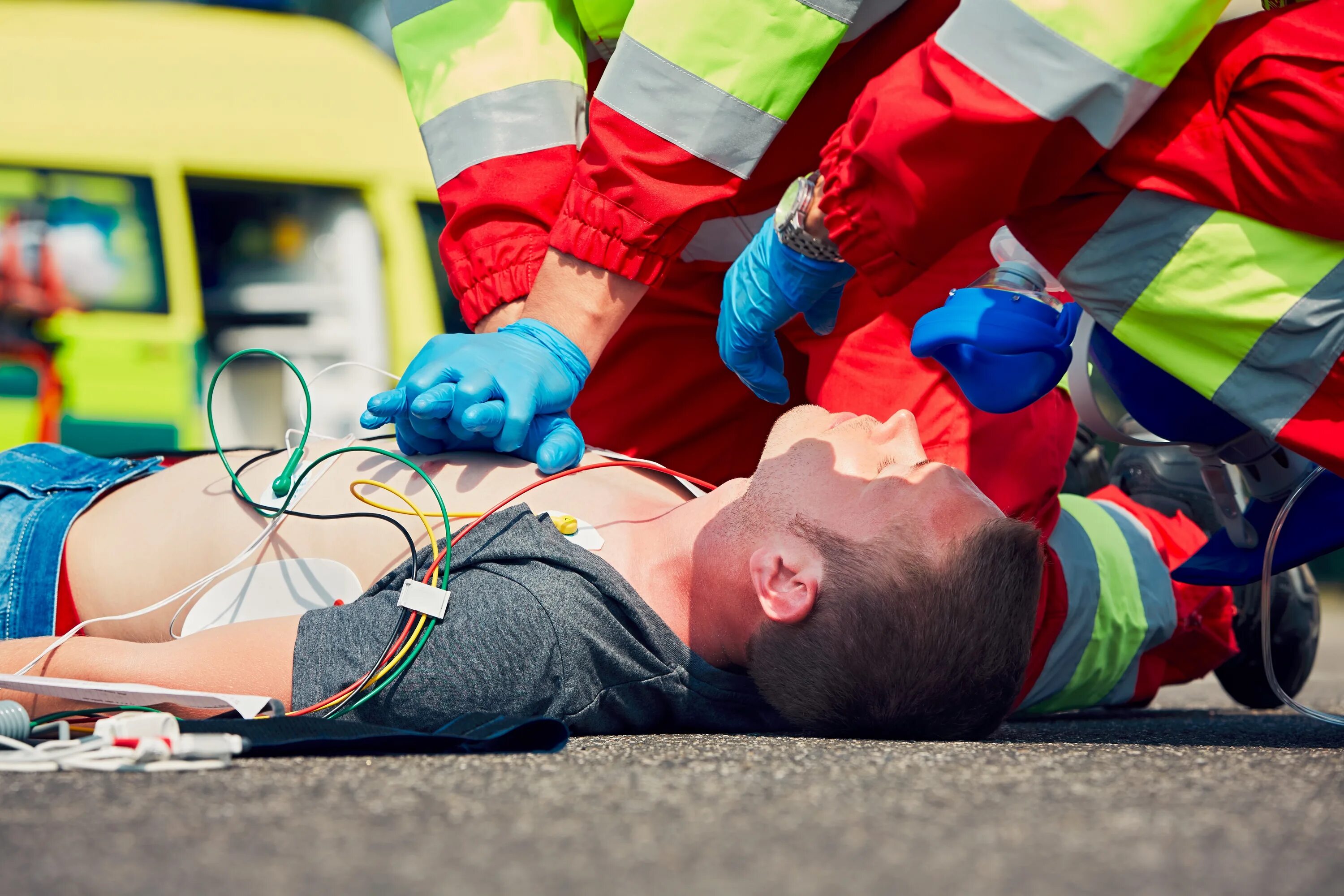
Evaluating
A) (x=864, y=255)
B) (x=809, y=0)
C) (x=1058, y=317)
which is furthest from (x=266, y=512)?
(x=1058, y=317)

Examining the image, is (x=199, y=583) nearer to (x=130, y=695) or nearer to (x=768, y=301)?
(x=130, y=695)

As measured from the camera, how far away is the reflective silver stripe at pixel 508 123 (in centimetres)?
198

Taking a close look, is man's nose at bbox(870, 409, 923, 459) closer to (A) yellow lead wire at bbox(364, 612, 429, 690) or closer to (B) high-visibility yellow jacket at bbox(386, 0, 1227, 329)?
(B) high-visibility yellow jacket at bbox(386, 0, 1227, 329)

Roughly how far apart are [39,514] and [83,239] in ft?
10.3

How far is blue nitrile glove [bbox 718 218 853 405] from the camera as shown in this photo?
1770 millimetres

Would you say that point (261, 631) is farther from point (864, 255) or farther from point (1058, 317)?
point (1058, 317)

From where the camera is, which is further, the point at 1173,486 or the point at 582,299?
the point at 1173,486

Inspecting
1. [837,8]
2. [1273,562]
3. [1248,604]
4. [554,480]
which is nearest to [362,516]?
[554,480]

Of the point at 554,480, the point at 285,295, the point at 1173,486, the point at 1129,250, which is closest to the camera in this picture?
the point at 1129,250

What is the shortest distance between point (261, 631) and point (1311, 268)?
140 centimetres

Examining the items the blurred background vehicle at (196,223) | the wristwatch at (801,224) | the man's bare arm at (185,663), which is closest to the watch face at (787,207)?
the wristwatch at (801,224)

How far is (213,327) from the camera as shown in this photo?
4852 millimetres

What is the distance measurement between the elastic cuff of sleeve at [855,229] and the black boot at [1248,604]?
124 cm

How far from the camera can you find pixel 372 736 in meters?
1.24
